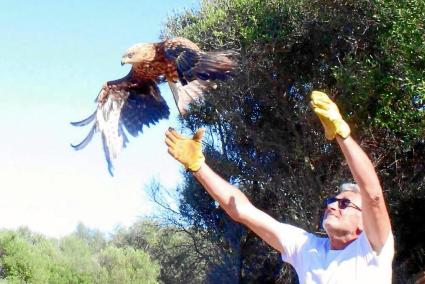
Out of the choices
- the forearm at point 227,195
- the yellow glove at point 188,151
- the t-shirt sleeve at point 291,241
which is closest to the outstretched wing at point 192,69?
the yellow glove at point 188,151

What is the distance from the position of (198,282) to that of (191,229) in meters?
2.54

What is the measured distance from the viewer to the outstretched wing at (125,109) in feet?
18.3

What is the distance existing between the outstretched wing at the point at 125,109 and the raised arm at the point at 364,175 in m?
2.91

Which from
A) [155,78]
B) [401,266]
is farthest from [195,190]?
[155,78]

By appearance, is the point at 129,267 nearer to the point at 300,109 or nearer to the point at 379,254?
the point at 300,109

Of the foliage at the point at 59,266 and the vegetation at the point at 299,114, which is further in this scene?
the foliage at the point at 59,266

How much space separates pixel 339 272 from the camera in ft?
9.34

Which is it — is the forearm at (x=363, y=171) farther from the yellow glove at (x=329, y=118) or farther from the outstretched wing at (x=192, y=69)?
the outstretched wing at (x=192, y=69)

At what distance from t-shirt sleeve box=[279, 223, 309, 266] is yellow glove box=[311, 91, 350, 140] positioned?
52 centimetres

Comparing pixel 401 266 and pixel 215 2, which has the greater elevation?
pixel 215 2

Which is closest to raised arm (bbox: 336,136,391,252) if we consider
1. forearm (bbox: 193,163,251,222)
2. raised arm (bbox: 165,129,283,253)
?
raised arm (bbox: 165,129,283,253)

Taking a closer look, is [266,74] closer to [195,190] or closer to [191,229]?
[195,190]

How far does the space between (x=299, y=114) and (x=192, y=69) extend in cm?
784

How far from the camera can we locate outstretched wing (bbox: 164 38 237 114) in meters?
5.05
